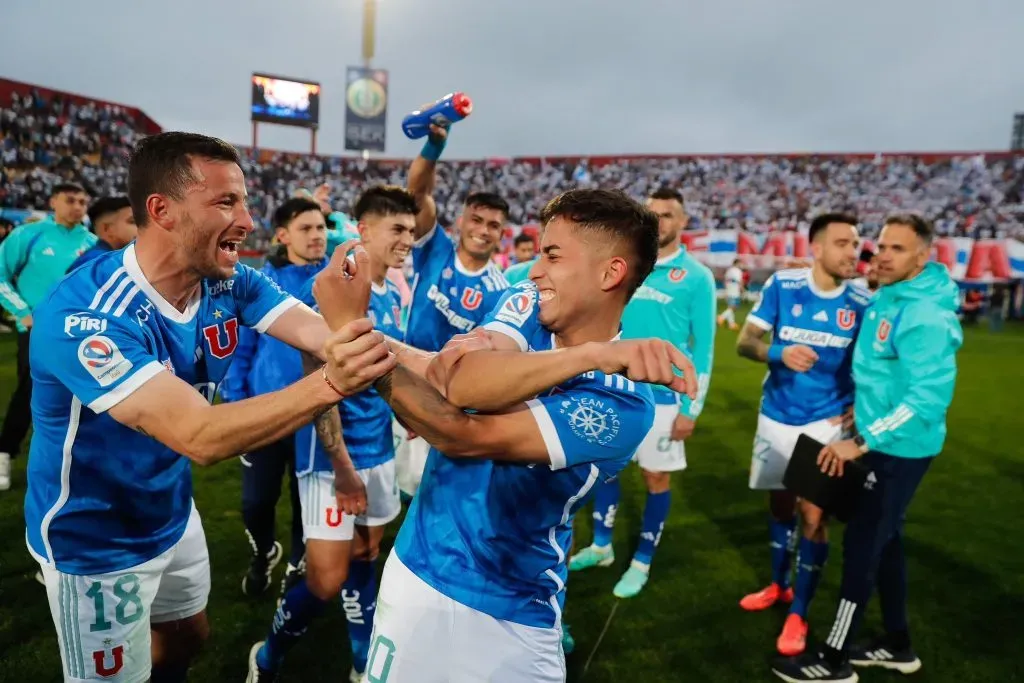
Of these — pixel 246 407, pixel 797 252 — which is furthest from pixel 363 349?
pixel 797 252

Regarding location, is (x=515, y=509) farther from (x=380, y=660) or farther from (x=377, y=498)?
(x=377, y=498)

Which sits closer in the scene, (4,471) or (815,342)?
(815,342)

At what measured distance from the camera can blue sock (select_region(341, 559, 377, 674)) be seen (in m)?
3.39

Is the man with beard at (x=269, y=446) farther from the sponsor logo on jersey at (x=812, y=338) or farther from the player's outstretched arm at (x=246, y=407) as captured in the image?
the sponsor logo on jersey at (x=812, y=338)

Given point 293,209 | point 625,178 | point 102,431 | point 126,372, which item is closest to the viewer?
point 126,372

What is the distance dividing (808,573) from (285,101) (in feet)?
125

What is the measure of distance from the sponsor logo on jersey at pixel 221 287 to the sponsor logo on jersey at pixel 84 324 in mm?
622

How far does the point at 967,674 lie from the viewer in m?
3.68

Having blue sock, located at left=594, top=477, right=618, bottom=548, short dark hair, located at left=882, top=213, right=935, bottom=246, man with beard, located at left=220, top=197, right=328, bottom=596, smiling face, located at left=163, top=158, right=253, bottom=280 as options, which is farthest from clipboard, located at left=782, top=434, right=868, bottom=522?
smiling face, located at left=163, top=158, right=253, bottom=280

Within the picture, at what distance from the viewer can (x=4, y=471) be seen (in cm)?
553

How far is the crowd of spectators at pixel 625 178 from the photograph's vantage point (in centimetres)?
2627

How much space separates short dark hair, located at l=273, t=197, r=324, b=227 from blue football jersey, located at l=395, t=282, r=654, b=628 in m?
2.79

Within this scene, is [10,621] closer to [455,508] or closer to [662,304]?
[455,508]

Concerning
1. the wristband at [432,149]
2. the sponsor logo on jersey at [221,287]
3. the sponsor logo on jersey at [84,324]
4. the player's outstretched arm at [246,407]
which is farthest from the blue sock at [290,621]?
the wristband at [432,149]
